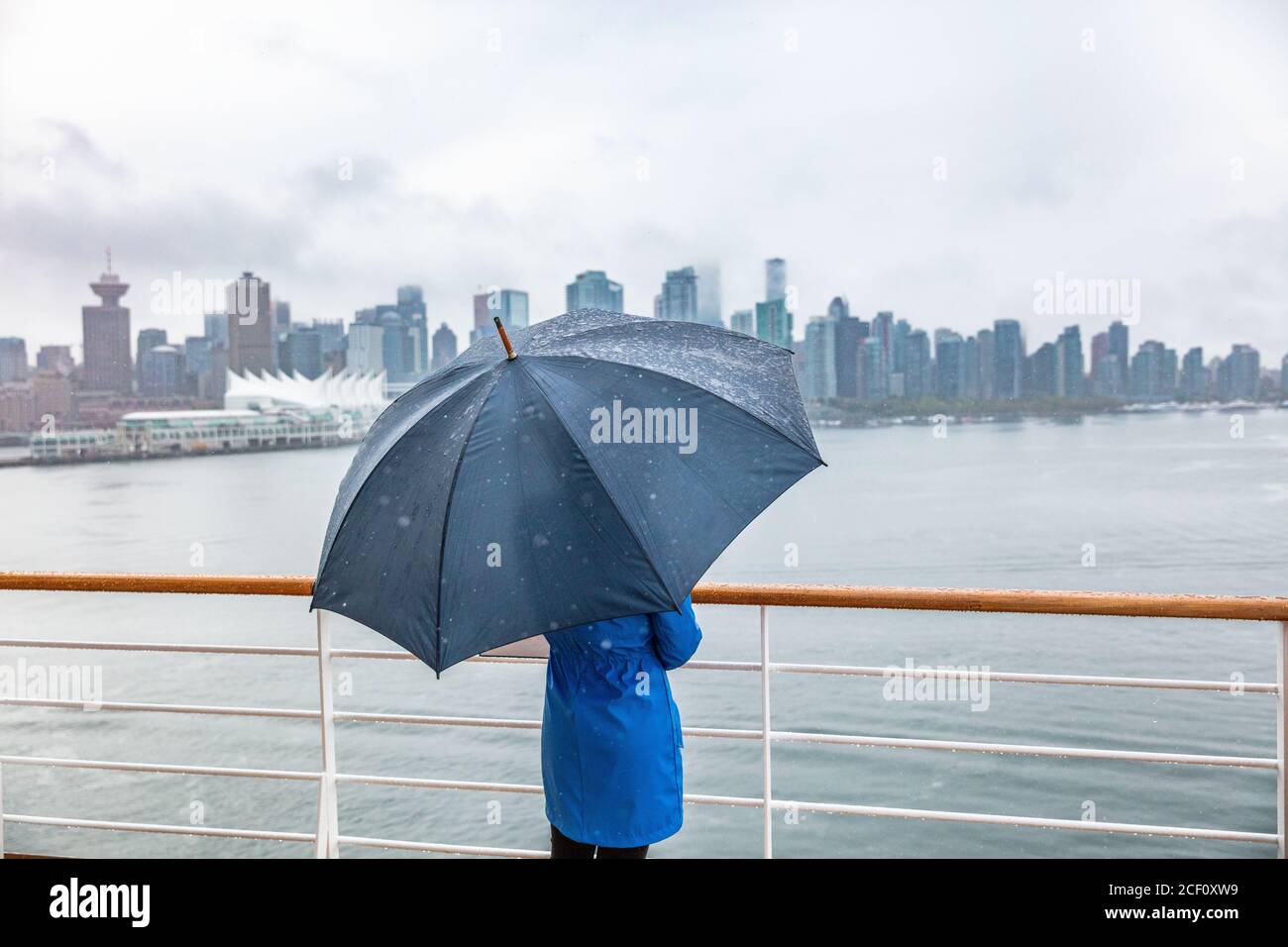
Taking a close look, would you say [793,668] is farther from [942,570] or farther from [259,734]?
[942,570]

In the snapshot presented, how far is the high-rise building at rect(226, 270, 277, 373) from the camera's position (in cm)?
4762

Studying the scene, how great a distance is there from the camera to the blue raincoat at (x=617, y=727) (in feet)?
4.65

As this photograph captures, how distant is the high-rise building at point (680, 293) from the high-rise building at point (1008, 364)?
14575 mm

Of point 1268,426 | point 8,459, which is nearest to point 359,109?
point 8,459

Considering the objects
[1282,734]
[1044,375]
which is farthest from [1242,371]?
[1282,734]

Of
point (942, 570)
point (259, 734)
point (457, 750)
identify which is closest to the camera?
point (457, 750)

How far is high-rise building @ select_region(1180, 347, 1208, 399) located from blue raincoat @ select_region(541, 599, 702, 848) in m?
51.4

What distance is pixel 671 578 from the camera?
4.16 feet

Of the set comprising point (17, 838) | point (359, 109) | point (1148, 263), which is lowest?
point (17, 838)

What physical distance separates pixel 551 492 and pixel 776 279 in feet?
167

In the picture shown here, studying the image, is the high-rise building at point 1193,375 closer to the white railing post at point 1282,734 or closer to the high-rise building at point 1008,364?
the high-rise building at point 1008,364

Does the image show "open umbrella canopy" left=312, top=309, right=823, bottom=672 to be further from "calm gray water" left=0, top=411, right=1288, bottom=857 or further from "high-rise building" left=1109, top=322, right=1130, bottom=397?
"high-rise building" left=1109, top=322, right=1130, bottom=397

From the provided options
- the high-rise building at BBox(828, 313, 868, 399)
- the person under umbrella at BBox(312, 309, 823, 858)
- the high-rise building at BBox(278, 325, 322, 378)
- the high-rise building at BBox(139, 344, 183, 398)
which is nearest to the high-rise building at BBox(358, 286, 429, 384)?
the high-rise building at BBox(278, 325, 322, 378)

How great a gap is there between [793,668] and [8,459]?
5447 cm
